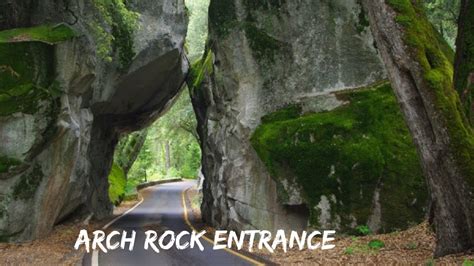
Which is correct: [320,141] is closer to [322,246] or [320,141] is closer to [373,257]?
[322,246]

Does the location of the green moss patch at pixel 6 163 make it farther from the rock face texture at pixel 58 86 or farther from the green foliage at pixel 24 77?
the green foliage at pixel 24 77

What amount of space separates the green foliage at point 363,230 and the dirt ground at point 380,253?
32 cm

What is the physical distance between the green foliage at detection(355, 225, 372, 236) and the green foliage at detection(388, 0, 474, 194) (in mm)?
5177

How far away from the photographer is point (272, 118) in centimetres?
1584

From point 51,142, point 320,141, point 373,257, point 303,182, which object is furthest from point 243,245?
point 51,142

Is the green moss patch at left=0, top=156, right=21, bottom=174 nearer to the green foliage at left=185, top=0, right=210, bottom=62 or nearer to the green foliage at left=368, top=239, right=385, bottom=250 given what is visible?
the green foliage at left=368, top=239, right=385, bottom=250

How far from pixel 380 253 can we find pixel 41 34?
11.9 m

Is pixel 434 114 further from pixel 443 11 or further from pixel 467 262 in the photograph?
pixel 443 11

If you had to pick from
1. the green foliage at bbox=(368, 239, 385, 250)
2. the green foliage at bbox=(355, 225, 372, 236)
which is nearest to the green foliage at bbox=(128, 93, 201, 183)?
the green foliage at bbox=(355, 225, 372, 236)

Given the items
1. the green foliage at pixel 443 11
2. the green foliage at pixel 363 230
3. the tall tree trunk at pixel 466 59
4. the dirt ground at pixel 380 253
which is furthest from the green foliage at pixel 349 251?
the green foliage at pixel 443 11

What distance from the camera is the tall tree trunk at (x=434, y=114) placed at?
8.09 meters

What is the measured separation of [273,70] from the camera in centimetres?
1631

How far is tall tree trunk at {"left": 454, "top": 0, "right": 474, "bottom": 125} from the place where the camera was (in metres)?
9.09

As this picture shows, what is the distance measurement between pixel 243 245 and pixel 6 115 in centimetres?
774
